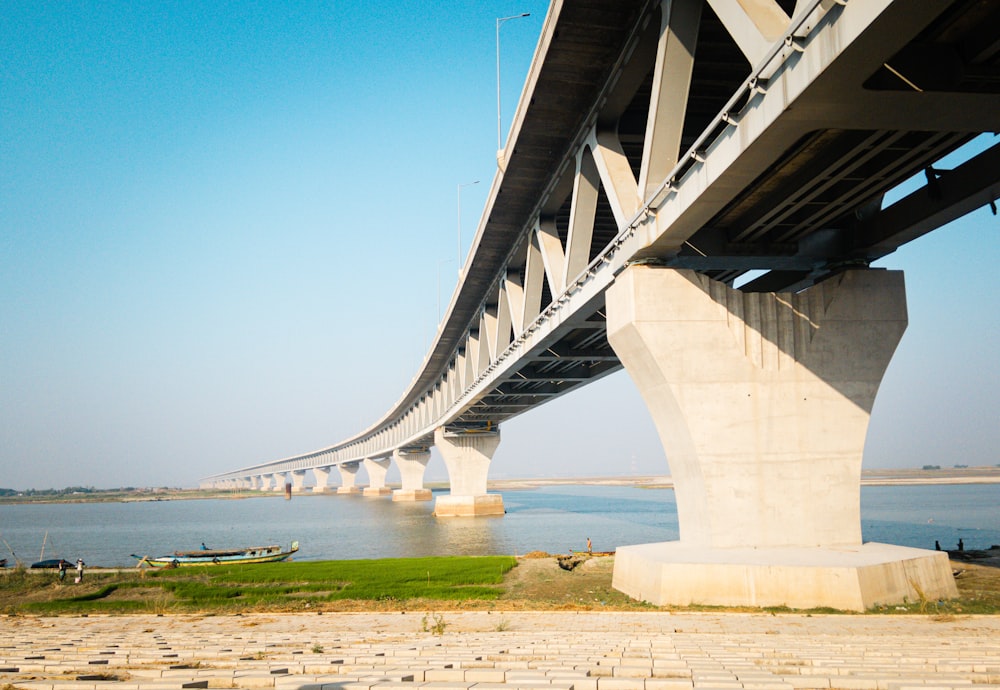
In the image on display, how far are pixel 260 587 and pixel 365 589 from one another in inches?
165

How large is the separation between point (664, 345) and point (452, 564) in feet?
46.1

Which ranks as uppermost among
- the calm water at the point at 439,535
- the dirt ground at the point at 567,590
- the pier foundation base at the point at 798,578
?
the pier foundation base at the point at 798,578

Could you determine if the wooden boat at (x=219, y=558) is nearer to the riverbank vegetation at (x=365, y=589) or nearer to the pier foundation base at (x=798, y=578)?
the riverbank vegetation at (x=365, y=589)

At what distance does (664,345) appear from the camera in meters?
18.1

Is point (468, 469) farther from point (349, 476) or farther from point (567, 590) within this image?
point (349, 476)

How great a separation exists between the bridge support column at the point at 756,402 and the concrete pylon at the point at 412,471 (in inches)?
3794

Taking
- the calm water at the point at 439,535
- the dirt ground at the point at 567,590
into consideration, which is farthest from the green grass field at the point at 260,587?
the calm water at the point at 439,535

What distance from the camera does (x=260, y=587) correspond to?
24.3m

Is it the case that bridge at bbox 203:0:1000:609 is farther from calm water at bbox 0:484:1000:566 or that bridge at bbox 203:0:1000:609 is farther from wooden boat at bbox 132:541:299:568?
wooden boat at bbox 132:541:299:568

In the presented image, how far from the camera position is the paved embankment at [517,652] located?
820cm

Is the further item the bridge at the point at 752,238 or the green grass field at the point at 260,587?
the green grass field at the point at 260,587

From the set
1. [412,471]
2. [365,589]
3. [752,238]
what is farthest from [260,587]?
[412,471]

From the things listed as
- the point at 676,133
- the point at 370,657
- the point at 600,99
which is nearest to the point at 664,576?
the point at 370,657

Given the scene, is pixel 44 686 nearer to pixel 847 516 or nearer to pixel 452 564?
pixel 847 516
